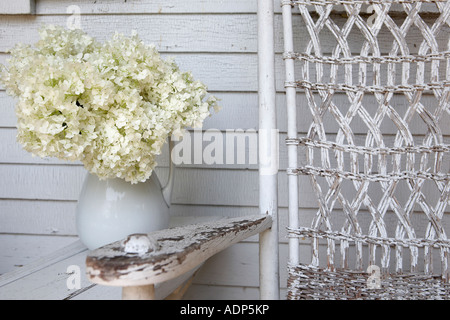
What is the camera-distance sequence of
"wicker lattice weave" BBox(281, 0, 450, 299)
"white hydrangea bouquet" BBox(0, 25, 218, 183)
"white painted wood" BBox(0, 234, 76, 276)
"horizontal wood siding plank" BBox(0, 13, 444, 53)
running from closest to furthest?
"white hydrangea bouquet" BBox(0, 25, 218, 183)
"wicker lattice weave" BBox(281, 0, 450, 299)
"horizontal wood siding plank" BBox(0, 13, 444, 53)
"white painted wood" BBox(0, 234, 76, 276)

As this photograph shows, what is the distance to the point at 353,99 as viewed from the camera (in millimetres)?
949

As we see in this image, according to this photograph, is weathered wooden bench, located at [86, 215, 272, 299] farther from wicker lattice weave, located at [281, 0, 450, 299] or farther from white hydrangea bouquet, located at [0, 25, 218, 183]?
wicker lattice weave, located at [281, 0, 450, 299]

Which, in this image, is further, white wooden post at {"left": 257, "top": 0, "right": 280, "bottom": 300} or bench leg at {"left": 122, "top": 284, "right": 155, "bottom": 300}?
white wooden post at {"left": 257, "top": 0, "right": 280, "bottom": 300}

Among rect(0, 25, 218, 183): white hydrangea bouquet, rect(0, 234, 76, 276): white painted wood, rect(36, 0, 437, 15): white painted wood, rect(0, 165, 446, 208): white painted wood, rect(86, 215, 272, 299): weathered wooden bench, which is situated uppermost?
rect(36, 0, 437, 15): white painted wood

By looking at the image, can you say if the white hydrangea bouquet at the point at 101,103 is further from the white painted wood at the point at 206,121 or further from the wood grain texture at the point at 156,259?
the white painted wood at the point at 206,121

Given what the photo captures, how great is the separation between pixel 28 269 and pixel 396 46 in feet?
2.90

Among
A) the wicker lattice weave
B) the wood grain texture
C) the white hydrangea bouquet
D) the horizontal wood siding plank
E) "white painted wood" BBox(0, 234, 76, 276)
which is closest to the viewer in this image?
the wood grain texture

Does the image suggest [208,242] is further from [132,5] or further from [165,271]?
[132,5]

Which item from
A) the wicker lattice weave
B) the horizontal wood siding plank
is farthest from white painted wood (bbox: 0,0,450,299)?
the wicker lattice weave

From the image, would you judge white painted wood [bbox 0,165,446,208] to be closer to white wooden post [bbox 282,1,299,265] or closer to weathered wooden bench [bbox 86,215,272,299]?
white wooden post [bbox 282,1,299,265]

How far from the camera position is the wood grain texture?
18.7 inches

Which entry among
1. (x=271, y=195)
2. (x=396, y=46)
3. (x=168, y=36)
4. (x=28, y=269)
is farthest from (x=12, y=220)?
(x=396, y=46)

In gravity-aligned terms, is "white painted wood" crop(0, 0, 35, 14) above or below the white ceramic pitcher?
above

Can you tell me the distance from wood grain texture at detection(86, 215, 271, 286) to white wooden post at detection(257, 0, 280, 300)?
28 cm
